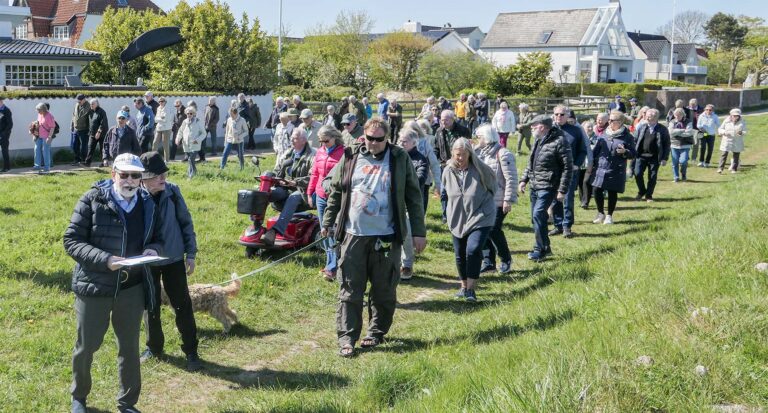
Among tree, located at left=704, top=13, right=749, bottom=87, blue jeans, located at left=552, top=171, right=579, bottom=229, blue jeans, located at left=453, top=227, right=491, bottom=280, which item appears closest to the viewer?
blue jeans, located at left=453, top=227, right=491, bottom=280

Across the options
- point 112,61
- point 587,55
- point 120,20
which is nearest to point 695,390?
point 112,61

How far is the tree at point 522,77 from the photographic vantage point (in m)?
44.5

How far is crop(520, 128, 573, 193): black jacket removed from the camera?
10.2 metres

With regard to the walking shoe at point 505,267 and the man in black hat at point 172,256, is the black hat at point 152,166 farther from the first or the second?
the walking shoe at point 505,267

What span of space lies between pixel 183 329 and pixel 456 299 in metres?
3.17

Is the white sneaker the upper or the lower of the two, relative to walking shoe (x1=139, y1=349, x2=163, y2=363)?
upper

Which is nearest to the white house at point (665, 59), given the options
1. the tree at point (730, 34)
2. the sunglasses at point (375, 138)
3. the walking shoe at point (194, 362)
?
the tree at point (730, 34)

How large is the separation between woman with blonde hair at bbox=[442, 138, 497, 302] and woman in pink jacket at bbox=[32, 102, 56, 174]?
1168 cm

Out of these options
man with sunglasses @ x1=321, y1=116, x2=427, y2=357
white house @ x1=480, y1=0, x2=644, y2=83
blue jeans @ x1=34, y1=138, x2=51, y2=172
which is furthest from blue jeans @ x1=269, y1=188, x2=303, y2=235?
white house @ x1=480, y1=0, x2=644, y2=83

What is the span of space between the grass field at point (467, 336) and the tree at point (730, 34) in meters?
74.6

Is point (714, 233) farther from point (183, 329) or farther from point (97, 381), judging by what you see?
point (97, 381)

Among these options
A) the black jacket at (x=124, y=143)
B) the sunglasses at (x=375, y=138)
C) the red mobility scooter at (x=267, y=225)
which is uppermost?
the sunglasses at (x=375, y=138)

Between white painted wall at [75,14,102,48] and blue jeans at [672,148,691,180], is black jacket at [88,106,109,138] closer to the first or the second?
blue jeans at [672,148,691,180]

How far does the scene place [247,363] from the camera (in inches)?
258
